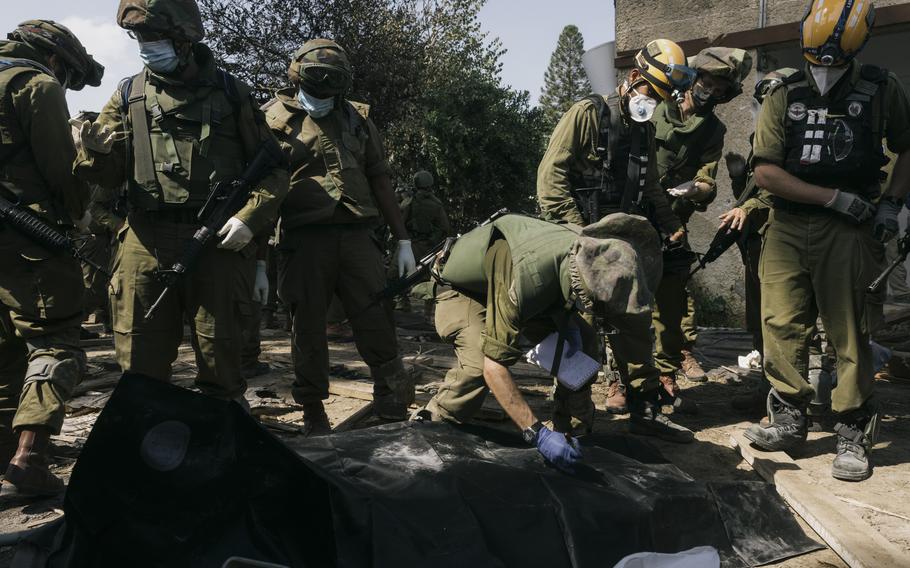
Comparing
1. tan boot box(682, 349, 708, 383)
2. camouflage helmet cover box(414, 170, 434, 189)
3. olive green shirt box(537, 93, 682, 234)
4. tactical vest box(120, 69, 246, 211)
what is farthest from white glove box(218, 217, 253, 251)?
camouflage helmet cover box(414, 170, 434, 189)

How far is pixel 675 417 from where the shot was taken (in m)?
4.91

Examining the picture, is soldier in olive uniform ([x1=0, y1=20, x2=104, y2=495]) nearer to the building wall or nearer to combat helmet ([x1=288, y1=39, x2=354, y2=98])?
combat helmet ([x1=288, y1=39, x2=354, y2=98])

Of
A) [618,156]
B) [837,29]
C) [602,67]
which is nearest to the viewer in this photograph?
[837,29]

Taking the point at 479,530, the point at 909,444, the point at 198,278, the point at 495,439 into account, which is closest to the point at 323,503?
the point at 479,530

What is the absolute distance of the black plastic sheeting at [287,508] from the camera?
2.18m

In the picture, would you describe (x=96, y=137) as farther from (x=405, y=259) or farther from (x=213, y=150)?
(x=405, y=259)

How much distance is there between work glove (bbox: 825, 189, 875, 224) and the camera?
144 inches

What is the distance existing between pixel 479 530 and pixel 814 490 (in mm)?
1819

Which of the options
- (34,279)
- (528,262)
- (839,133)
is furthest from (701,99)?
(34,279)

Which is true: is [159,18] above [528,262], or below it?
above

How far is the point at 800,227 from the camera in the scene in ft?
12.6

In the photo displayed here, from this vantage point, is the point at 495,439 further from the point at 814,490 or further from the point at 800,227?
the point at 800,227

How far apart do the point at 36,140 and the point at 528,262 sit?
228 centimetres

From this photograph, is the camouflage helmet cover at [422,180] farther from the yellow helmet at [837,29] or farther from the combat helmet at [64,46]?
the yellow helmet at [837,29]
